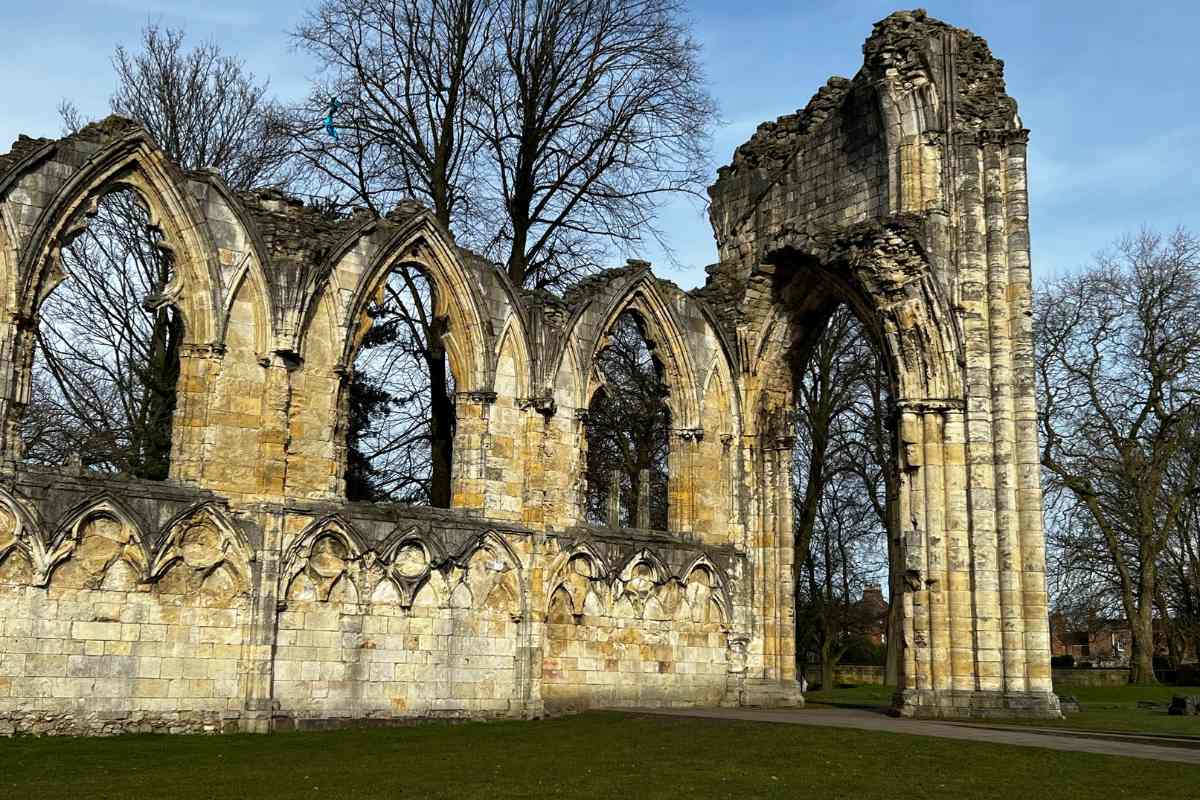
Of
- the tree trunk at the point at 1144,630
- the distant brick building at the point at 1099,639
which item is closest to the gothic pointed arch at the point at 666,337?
the tree trunk at the point at 1144,630

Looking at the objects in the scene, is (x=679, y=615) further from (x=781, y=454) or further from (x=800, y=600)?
(x=800, y=600)

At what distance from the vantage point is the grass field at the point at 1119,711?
506 inches

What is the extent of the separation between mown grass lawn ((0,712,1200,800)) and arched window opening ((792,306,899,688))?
10.3 meters

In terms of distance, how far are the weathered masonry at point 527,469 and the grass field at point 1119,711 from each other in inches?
34.5

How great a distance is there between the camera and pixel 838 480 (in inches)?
1065

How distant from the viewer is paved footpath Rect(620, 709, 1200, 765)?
10.2 meters

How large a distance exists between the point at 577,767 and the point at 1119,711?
1006cm

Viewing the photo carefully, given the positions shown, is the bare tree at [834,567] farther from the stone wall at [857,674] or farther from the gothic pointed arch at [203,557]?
the gothic pointed arch at [203,557]

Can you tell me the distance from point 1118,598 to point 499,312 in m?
17.8

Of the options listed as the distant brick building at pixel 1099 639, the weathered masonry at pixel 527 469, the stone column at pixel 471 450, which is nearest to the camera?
the weathered masonry at pixel 527 469

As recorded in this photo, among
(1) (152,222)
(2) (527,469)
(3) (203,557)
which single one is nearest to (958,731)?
(2) (527,469)

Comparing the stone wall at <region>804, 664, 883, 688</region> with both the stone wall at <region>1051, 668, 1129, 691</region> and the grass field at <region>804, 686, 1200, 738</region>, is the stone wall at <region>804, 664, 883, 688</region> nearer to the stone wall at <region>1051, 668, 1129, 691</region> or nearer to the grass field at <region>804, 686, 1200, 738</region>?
the stone wall at <region>1051, 668, 1129, 691</region>

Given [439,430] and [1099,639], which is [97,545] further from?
[1099,639]

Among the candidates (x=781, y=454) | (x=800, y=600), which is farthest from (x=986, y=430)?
(x=800, y=600)
